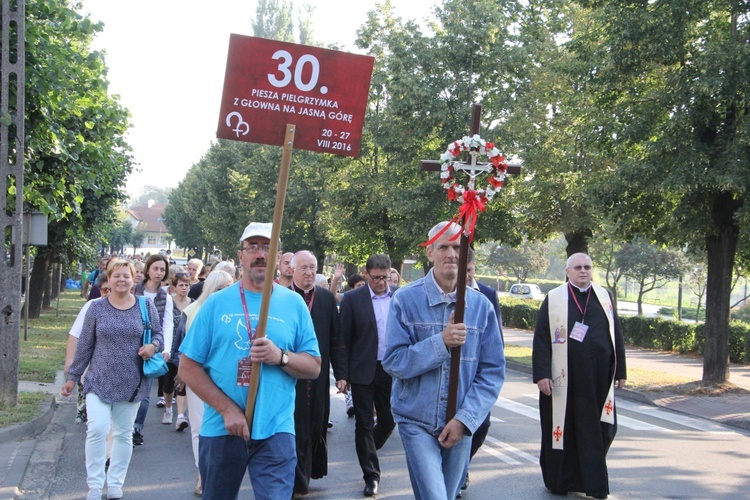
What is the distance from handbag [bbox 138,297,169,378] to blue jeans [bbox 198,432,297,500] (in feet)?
9.71

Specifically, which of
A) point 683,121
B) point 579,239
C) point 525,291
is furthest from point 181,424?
point 525,291

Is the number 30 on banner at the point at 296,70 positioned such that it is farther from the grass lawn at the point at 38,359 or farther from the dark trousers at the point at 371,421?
the grass lawn at the point at 38,359

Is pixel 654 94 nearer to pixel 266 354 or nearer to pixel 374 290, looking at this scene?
pixel 374 290

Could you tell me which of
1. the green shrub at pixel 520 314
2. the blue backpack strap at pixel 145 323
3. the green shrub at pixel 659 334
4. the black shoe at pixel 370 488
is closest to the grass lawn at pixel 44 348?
the blue backpack strap at pixel 145 323

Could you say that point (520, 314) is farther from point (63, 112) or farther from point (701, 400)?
point (63, 112)

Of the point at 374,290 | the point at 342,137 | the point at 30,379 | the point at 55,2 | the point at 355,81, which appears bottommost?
the point at 30,379

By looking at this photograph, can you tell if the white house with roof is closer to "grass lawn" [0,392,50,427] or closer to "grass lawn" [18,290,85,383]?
"grass lawn" [18,290,85,383]

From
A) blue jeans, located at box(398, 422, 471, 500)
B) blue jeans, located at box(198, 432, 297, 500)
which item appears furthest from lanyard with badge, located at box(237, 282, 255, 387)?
blue jeans, located at box(398, 422, 471, 500)

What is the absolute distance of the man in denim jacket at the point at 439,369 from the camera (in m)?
4.46

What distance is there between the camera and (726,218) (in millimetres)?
16172

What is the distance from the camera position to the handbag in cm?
716

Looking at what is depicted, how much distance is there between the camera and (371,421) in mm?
7809

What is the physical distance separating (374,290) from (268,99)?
164 inches

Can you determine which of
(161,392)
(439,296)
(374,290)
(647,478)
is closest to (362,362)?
(374,290)
